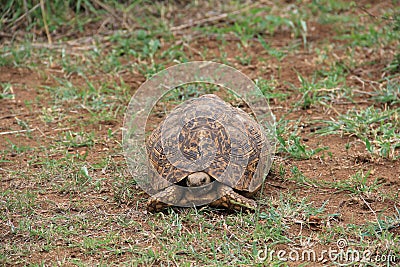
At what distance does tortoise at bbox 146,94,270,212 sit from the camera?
3.68m

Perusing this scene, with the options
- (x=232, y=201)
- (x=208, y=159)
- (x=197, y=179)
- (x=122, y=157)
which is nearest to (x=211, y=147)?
(x=208, y=159)

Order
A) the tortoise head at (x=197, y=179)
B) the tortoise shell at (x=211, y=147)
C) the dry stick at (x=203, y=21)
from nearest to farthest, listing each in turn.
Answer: the tortoise head at (x=197, y=179) < the tortoise shell at (x=211, y=147) < the dry stick at (x=203, y=21)

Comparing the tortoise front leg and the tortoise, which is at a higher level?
the tortoise

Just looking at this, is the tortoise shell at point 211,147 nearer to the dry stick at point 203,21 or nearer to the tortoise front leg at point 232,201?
the tortoise front leg at point 232,201

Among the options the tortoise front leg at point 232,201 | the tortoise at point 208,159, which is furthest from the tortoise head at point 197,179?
the tortoise front leg at point 232,201

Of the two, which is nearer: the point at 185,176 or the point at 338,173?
the point at 185,176

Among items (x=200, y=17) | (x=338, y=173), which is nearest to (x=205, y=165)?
(x=338, y=173)

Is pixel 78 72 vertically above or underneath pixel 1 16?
underneath

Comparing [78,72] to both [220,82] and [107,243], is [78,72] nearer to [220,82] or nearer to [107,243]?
[220,82]

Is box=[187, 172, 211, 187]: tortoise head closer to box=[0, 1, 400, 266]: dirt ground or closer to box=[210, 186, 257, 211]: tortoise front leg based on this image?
box=[210, 186, 257, 211]: tortoise front leg

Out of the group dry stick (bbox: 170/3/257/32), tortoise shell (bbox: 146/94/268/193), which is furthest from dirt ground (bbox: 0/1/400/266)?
tortoise shell (bbox: 146/94/268/193)

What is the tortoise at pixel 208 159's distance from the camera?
12.1 ft

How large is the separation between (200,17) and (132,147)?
10.4 feet

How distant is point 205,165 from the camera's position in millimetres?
3674
